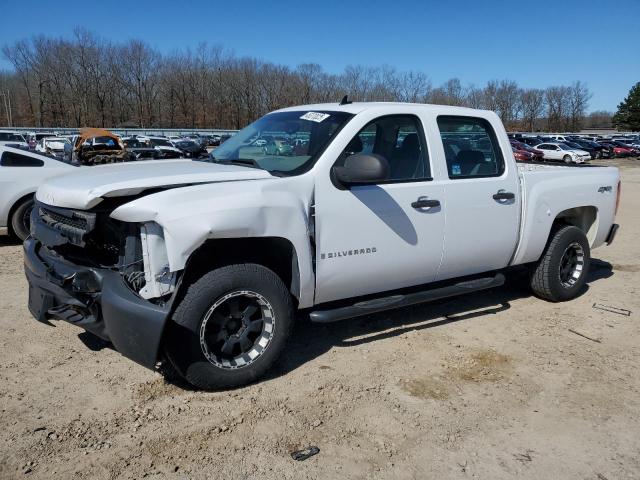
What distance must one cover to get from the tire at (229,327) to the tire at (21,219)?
19.3 feet

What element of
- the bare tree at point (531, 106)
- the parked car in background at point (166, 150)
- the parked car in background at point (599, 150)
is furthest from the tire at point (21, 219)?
the bare tree at point (531, 106)

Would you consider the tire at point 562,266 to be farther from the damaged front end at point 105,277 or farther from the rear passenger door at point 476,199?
the damaged front end at point 105,277

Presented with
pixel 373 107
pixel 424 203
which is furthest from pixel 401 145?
pixel 424 203

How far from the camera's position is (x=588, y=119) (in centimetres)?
13662

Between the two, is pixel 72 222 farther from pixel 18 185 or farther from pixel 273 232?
pixel 18 185

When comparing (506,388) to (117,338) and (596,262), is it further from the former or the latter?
(596,262)

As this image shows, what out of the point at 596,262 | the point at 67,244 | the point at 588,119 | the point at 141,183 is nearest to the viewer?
the point at 141,183

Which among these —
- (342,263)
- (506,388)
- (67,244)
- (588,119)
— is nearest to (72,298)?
(67,244)

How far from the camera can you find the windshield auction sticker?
13.8 ft

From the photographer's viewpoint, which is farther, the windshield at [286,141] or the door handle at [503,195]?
the door handle at [503,195]

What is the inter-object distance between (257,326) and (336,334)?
1.23 meters

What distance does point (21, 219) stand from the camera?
8.10 meters

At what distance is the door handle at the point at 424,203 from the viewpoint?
4156 millimetres

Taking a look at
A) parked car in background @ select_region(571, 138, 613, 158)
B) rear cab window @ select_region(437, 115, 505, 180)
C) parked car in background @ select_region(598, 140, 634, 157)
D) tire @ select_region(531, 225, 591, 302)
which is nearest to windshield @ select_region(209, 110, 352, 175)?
rear cab window @ select_region(437, 115, 505, 180)
